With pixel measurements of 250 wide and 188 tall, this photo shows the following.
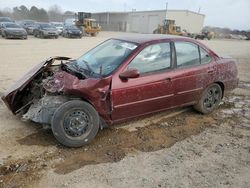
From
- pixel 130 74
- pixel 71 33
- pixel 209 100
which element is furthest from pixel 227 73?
pixel 71 33

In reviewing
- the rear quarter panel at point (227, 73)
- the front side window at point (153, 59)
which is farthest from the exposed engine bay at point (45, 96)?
the rear quarter panel at point (227, 73)

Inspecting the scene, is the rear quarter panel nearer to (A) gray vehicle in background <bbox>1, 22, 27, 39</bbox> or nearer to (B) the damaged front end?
(B) the damaged front end

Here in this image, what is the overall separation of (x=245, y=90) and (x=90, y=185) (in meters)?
6.16

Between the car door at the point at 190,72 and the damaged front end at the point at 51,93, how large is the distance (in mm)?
1430

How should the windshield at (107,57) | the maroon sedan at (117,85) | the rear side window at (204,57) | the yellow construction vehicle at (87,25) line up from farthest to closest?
the yellow construction vehicle at (87,25), the rear side window at (204,57), the windshield at (107,57), the maroon sedan at (117,85)

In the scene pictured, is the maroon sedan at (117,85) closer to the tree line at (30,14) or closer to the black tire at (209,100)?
the black tire at (209,100)

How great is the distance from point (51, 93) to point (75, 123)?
2.32 ft

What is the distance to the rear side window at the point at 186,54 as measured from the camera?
17.6ft

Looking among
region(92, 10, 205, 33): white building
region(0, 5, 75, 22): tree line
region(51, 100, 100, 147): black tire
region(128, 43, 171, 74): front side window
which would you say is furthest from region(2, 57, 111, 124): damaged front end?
region(0, 5, 75, 22): tree line

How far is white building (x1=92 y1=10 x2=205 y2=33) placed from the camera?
57678mm

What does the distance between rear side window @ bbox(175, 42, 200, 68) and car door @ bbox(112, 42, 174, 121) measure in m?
0.22

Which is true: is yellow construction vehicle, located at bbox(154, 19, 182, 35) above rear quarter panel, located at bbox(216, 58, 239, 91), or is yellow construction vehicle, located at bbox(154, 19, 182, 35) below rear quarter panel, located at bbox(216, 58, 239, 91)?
below

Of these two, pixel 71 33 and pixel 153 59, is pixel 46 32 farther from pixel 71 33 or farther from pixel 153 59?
pixel 153 59

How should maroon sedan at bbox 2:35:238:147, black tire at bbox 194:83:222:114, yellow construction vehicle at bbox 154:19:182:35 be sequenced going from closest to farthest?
1. maroon sedan at bbox 2:35:238:147
2. black tire at bbox 194:83:222:114
3. yellow construction vehicle at bbox 154:19:182:35
